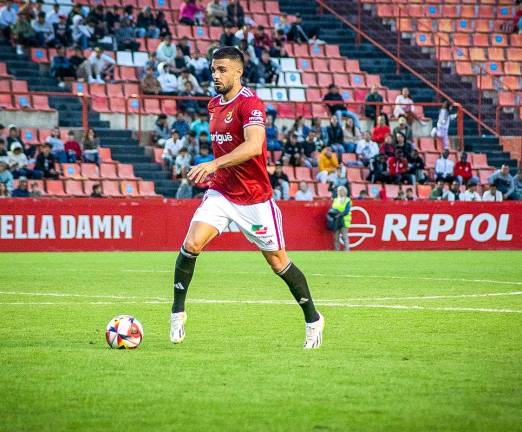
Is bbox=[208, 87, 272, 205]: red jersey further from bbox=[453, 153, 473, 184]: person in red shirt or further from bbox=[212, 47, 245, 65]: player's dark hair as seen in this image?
bbox=[453, 153, 473, 184]: person in red shirt

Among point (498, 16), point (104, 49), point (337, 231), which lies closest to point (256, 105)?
point (337, 231)

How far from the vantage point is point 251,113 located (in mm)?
9562

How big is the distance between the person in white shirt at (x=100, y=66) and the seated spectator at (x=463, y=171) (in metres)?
9.63

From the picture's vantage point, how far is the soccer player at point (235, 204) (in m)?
9.64

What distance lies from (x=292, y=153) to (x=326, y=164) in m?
0.93

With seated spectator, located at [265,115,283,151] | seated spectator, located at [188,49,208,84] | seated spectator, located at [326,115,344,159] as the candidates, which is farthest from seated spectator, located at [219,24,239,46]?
seated spectator, located at [326,115,344,159]

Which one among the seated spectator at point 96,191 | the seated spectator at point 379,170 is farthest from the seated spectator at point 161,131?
the seated spectator at point 379,170

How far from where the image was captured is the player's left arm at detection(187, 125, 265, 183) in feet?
30.1

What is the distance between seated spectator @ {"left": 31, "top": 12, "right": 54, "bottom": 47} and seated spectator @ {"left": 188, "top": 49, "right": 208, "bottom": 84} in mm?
3789

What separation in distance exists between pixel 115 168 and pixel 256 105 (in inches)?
742

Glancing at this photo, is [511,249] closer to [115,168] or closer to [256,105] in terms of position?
[115,168]

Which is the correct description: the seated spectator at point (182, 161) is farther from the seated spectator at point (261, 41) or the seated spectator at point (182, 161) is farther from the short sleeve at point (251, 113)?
the short sleeve at point (251, 113)

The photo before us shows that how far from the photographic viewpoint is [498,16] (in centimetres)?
3962

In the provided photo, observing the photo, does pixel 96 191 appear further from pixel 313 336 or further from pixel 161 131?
pixel 313 336
